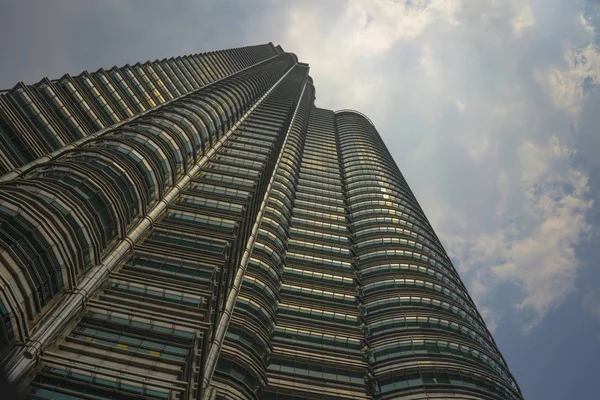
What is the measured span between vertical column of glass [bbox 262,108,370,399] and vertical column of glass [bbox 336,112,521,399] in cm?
215

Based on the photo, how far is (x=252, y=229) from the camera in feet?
168

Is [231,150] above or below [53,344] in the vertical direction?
above

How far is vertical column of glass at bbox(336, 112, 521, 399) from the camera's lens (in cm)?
4022

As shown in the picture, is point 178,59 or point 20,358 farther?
point 178,59

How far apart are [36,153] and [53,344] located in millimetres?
22272

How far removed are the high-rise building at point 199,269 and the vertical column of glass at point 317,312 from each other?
20cm

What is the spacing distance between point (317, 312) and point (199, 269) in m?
17.4

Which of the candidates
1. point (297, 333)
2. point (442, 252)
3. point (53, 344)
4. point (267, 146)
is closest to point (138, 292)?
point (53, 344)

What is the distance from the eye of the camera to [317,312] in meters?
48.5

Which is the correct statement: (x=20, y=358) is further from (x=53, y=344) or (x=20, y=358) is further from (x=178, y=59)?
(x=178, y=59)

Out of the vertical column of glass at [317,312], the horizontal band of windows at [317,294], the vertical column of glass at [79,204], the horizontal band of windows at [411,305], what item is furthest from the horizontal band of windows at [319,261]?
the vertical column of glass at [79,204]

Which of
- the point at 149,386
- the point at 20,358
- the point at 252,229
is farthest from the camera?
the point at 252,229

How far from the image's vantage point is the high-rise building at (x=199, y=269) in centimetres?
2523

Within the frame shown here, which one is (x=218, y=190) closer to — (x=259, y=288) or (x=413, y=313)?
(x=259, y=288)
